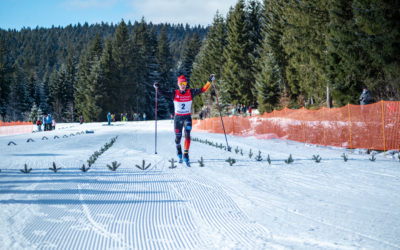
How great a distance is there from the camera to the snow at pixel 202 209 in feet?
9.51

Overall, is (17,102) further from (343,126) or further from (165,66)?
(343,126)

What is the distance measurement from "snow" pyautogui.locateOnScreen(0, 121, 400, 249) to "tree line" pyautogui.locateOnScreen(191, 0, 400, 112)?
9.73m

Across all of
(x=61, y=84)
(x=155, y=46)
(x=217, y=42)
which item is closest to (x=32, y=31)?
(x=61, y=84)

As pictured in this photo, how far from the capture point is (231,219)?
3498mm

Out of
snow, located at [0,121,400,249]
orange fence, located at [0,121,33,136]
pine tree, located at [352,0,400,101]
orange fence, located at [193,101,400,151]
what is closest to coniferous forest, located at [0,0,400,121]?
pine tree, located at [352,0,400,101]

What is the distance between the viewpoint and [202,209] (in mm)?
3893

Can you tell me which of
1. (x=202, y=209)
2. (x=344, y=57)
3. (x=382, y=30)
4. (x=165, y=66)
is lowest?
(x=202, y=209)

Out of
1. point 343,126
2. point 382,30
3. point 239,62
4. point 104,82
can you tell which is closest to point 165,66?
point 104,82

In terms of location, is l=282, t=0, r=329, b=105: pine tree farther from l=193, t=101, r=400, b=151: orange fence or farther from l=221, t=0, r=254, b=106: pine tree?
l=221, t=0, r=254, b=106: pine tree

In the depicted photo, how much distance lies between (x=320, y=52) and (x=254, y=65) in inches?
839

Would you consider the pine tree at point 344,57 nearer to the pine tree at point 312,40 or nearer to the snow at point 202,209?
the pine tree at point 312,40

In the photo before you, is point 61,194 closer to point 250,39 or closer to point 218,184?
point 218,184

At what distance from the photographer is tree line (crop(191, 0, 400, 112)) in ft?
44.8

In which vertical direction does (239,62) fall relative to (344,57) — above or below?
above
